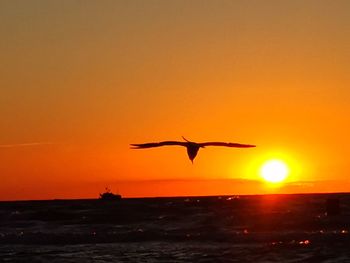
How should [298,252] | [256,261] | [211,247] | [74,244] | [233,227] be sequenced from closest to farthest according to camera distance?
[256,261] < [298,252] < [211,247] < [74,244] < [233,227]

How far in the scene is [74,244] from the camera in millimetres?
39000

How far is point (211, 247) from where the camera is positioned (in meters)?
35.4

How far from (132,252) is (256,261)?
6.28m

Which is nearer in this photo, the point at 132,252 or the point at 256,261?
the point at 256,261

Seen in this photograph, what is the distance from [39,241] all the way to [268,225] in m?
15.0

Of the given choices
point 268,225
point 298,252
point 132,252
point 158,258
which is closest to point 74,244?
point 132,252

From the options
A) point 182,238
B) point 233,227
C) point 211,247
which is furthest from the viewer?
point 233,227

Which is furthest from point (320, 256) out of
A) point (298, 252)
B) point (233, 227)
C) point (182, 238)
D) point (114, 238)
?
point (233, 227)

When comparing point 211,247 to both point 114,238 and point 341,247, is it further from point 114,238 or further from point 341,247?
point 114,238

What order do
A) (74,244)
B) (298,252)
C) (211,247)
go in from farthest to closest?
(74,244) < (211,247) < (298,252)

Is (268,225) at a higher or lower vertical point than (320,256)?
higher

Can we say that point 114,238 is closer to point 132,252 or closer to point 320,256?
point 132,252

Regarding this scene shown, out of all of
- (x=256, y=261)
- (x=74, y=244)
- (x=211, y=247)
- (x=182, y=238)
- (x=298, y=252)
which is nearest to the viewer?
(x=256, y=261)

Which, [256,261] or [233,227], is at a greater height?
[233,227]
